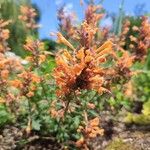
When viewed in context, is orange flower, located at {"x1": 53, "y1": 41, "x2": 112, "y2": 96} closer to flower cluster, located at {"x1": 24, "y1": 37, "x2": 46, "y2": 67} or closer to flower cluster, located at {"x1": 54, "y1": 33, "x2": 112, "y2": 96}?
flower cluster, located at {"x1": 54, "y1": 33, "x2": 112, "y2": 96}

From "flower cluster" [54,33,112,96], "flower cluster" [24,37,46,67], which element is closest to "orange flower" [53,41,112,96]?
"flower cluster" [54,33,112,96]

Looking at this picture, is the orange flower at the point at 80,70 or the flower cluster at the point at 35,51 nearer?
the orange flower at the point at 80,70

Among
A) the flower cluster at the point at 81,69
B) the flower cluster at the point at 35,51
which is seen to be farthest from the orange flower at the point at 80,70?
the flower cluster at the point at 35,51

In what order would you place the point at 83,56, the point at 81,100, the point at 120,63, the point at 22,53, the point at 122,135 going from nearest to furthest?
1. the point at 83,56
2. the point at 81,100
3. the point at 120,63
4. the point at 122,135
5. the point at 22,53

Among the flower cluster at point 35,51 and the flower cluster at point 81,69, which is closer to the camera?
the flower cluster at point 81,69

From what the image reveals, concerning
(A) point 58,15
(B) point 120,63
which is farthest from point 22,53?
(B) point 120,63

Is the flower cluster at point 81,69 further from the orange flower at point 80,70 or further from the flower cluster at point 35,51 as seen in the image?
the flower cluster at point 35,51

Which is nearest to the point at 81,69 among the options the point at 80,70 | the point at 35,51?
the point at 80,70

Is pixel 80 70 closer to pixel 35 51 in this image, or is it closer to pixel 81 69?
pixel 81 69

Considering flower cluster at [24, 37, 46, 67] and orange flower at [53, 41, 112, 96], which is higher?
flower cluster at [24, 37, 46, 67]

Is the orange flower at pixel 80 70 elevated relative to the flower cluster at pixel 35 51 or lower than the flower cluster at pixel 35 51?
lower

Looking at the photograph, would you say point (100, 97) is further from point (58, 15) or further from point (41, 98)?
point (58, 15)
